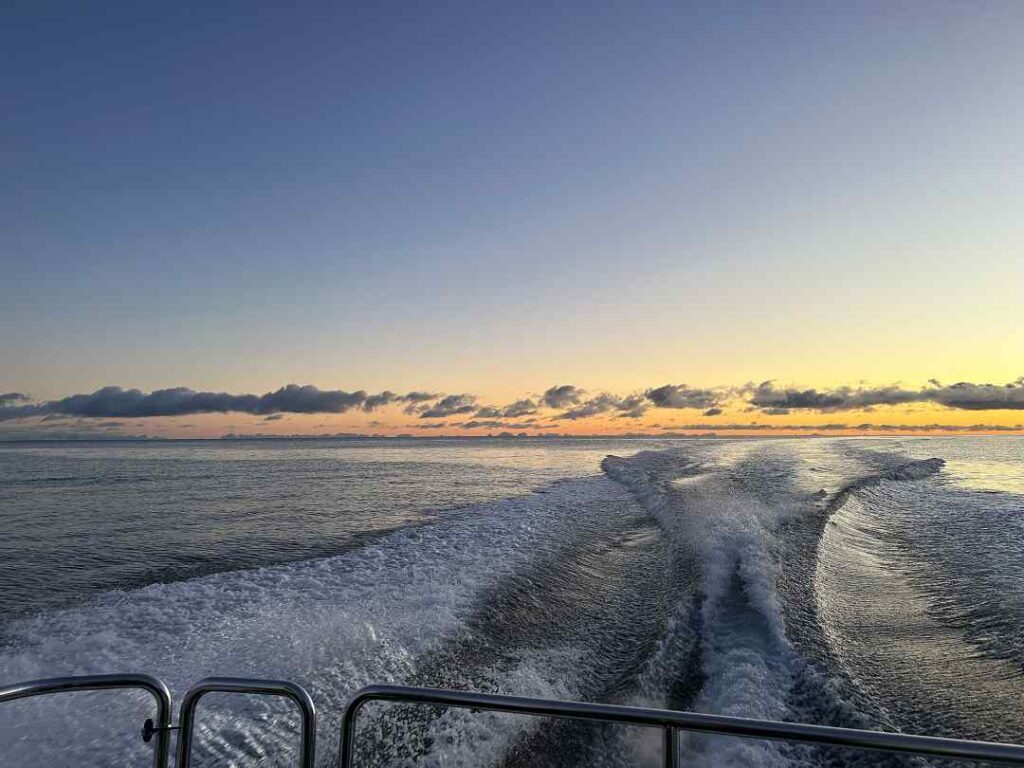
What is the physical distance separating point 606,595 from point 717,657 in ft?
8.61

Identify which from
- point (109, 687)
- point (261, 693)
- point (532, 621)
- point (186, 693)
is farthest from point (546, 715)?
point (532, 621)

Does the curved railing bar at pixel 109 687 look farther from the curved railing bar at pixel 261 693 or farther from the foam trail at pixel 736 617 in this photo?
the foam trail at pixel 736 617

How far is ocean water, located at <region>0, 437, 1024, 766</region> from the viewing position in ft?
14.0

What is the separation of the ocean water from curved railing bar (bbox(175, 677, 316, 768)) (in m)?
1.95

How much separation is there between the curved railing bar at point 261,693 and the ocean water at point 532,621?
1.95 metres

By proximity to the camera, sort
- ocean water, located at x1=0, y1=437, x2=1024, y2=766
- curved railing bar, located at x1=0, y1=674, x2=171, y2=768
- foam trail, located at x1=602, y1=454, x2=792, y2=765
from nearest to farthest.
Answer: curved railing bar, located at x1=0, y1=674, x2=171, y2=768
ocean water, located at x1=0, y1=437, x2=1024, y2=766
foam trail, located at x1=602, y1=454, x2=792, y2=765

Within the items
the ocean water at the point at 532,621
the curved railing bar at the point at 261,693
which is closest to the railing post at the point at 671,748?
the curved railing bar at the point at 261,693

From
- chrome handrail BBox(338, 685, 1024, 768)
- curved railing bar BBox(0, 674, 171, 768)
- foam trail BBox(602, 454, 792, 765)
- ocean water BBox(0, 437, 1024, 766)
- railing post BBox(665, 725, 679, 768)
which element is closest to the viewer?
chrome handrail BBox(338, 685, 1024, 768)

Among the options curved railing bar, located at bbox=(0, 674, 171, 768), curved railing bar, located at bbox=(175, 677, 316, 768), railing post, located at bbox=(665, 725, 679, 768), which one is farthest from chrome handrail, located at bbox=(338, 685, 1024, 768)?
curved railing bar, located at bbox=(0, 674, 171, 768)

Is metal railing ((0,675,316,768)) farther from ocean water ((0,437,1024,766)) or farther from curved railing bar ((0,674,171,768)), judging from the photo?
ocean water ((0,437,1024,766))

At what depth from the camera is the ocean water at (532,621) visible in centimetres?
428

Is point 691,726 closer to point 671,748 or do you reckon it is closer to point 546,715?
point 671,748

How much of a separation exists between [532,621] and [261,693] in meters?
5.29

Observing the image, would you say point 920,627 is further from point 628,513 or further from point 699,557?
point 628,513
